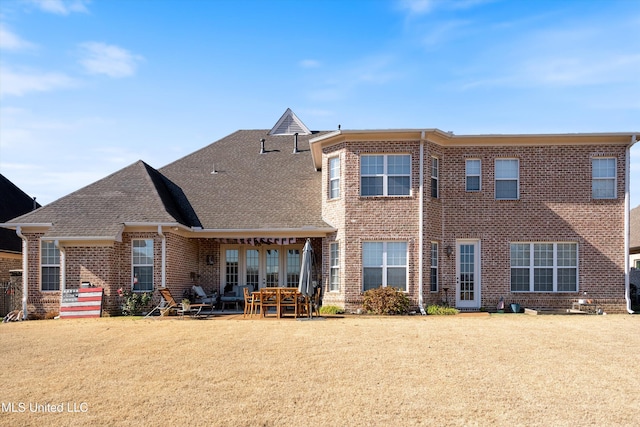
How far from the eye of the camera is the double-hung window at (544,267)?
1962 centimetres

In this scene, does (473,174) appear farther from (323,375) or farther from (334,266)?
(323,375)

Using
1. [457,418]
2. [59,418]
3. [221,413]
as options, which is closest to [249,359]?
[221,413]

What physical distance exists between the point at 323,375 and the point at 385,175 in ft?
35.0

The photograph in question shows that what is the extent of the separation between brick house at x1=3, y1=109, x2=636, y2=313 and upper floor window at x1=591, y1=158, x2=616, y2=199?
4cm

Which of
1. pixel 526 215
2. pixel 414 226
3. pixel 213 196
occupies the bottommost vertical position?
pixel 414 226

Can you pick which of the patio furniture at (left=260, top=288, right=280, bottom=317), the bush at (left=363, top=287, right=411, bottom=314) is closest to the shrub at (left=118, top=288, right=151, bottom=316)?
the patio furniture at (left=260, top=288, right=280, bottom=317)

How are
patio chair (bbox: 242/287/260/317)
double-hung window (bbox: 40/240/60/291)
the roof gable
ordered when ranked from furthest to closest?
the roof gable
double-hung window (bbox: 40/240/60/291)
patio chair (bbox: 242/287/260/317)

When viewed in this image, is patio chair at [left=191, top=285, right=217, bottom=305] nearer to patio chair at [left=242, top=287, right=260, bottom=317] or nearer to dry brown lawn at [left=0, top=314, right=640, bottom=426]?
patio chair at [left=242, top=287, right=260, bottom=317]

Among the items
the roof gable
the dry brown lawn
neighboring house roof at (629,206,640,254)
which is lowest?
the dry brown lawn

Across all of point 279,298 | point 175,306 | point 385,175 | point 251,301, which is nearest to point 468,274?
point 385,175

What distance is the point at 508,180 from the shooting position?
65.3 feet

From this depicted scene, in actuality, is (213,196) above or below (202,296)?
above

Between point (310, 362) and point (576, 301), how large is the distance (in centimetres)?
1280

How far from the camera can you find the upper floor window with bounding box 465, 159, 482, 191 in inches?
786
